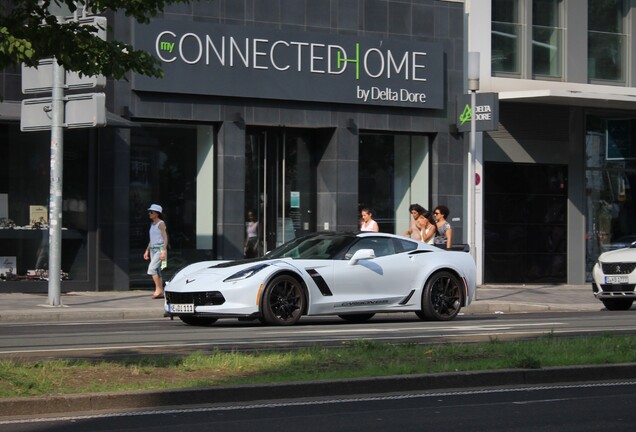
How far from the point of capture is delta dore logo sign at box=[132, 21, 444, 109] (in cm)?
2488

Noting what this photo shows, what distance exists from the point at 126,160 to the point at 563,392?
15.9 metres

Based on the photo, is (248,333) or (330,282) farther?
(330,282)

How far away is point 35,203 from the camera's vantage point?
2384cm

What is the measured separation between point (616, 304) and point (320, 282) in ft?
27.3

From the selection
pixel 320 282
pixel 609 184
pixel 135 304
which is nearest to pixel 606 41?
pixel 609 184

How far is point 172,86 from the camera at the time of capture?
2486cm

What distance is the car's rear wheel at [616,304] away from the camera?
73.2 feet

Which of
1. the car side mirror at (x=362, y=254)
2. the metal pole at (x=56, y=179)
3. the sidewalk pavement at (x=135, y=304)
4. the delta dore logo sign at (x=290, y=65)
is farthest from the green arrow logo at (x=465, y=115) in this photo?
the car side mirror at (x=362, y=254)

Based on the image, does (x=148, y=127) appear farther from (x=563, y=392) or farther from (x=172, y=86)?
(x=563, y=392)

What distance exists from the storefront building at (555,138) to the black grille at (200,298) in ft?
47.4

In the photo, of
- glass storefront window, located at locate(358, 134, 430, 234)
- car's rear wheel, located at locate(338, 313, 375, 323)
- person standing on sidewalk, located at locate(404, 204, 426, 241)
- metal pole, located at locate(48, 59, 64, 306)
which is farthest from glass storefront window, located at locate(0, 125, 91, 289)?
car's rear wheel, located at locate(338, 313, 375, 323)

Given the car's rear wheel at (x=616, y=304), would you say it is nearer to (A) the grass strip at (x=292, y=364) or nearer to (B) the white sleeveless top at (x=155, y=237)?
(B) the white sleeveless top at (x=155, y=237)

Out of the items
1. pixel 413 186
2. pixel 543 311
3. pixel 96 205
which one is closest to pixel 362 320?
pixel 543 311

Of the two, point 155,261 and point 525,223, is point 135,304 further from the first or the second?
point 525,223
